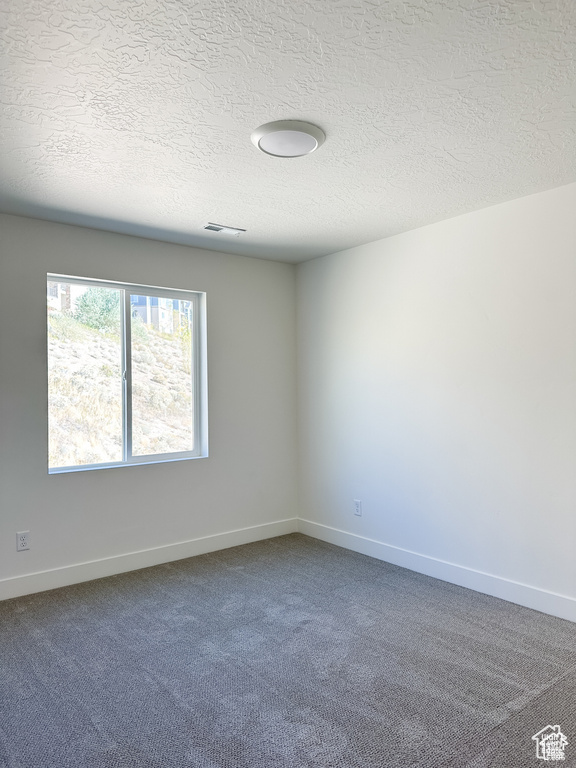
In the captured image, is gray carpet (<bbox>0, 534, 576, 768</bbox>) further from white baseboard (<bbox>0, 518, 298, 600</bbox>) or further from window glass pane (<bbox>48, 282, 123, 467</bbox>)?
window glass pane (<bbox>48, 282, 123, 467</bbox>)

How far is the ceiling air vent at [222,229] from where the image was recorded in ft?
A: 11.8

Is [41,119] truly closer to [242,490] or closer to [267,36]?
[267,36]

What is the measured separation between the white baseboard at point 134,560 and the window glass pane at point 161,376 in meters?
0.76

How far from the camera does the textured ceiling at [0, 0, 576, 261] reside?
5.16ft

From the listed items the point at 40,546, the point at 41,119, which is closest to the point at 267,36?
the point at 41,119

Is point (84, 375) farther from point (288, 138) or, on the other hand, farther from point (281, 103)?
point (281, 103)

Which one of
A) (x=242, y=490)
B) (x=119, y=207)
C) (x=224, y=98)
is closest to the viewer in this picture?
(x=224, y=98)

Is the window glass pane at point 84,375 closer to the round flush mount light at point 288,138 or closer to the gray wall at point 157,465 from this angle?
the gray wall at point 157,465

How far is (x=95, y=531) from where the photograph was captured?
Answer: 363cm

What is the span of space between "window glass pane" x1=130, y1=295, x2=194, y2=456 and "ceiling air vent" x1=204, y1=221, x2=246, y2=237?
749 millimetres

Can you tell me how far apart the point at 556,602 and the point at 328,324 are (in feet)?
8.60
